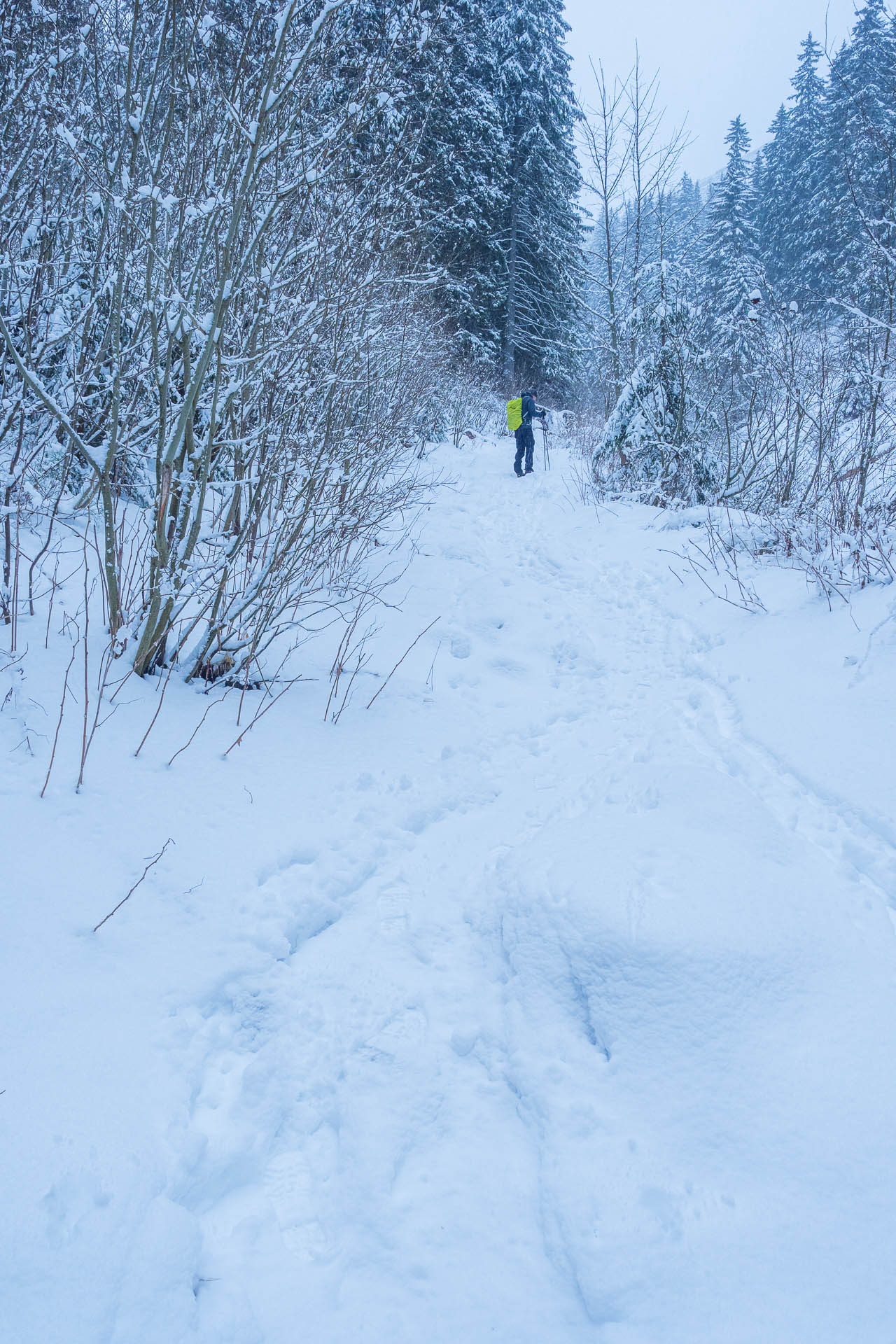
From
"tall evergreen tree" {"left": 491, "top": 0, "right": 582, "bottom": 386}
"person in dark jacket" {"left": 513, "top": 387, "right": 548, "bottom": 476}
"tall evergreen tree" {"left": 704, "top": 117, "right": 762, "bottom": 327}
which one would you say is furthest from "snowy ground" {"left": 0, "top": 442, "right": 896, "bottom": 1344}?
"tall evergreen tree" {"left": 704, "top": 117, "right": 762, "bottom": 327}

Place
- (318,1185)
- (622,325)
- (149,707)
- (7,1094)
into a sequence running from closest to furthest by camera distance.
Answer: (7,1094) < (318,1185) < (149,707) < (622,325)

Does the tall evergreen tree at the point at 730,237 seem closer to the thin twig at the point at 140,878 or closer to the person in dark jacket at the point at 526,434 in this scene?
the person in dark jacket at the point at 526,434

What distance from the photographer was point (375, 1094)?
1.77 metres

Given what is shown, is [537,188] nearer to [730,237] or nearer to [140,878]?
[730,237]

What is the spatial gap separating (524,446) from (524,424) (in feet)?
1.57

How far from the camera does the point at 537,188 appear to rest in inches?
771

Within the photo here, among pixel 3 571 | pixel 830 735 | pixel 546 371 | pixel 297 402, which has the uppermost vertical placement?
pixel 546 371

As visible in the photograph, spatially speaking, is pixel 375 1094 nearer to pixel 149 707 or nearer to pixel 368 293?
pixel 149 707

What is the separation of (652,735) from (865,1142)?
2.21 meters

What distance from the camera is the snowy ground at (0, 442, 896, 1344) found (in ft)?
4.44

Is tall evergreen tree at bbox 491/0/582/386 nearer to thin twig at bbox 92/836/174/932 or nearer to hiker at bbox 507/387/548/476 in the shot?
hiker at bbox 507/387/548/476

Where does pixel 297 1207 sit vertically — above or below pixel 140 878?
below

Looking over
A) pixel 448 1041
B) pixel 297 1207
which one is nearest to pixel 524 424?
pixel 448 1041

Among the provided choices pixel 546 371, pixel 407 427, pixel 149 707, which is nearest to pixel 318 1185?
pixel 149 707
